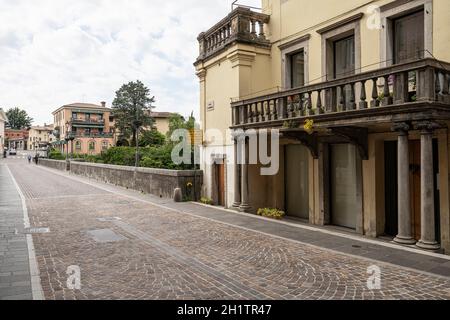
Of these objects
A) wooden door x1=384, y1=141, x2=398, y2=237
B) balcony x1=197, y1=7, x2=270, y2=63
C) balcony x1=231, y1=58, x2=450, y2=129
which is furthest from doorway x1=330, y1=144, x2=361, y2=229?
balcony x1=197, y1=7, x2=270, y2=63

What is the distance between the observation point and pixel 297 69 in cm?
1350

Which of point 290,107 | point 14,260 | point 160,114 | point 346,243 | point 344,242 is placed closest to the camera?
point 14,260

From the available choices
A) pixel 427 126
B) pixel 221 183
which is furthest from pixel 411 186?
pixel 221 183

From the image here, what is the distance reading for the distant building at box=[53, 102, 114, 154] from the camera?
76625 millimetres

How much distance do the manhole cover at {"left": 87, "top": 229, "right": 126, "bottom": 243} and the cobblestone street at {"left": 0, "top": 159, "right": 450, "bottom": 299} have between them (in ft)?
0.09

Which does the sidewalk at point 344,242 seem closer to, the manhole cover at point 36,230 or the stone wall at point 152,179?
the stone wall at point 152,179

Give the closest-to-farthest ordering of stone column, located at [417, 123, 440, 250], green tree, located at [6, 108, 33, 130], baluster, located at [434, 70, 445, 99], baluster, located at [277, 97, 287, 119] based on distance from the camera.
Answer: baluster, located at [434, 70, 445, 99], stone column, located at [417, 123, 440, 250], baluster, located at [277, 97, 287, 119], green tree, located at [6, 108, 33, 130]

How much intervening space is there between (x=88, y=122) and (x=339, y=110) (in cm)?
7752

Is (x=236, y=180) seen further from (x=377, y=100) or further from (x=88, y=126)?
(x=88, y=126)

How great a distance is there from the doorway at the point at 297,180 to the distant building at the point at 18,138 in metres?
134

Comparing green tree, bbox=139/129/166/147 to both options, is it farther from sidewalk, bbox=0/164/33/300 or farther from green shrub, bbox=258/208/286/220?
green shrub, bbox=258/208/286/220

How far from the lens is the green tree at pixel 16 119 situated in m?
131

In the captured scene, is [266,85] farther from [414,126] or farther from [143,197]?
[143,197]
